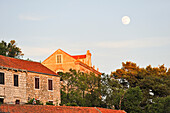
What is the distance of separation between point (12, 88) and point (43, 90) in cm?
514

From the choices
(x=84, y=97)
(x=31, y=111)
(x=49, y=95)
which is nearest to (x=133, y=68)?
(x=84, y=97)

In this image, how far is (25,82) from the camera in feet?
135

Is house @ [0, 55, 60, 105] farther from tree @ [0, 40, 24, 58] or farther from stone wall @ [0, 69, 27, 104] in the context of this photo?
tree @ [0, 40, 24, 58]

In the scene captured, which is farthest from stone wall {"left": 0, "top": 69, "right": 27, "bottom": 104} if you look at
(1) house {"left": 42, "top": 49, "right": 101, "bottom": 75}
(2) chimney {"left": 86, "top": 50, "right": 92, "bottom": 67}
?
(2) chimney {"left": 86, "top": 50, "right": 92, "bottom": 67}

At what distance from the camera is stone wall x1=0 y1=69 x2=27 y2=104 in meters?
38.3

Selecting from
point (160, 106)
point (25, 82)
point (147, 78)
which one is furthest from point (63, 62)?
point (25, 82)

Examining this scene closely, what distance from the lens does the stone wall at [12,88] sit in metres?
38.3

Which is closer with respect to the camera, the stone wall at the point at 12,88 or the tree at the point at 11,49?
the stone wall at the point at 12,88

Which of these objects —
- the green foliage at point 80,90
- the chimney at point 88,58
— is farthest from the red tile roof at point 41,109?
the chimney at point 88,58

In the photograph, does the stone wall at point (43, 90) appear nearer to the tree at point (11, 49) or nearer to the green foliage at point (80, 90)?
the green foliage at point (80, 90)

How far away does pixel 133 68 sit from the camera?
6228cm

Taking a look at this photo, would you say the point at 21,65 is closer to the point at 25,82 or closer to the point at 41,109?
the point at 25,82

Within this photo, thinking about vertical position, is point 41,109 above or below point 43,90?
below

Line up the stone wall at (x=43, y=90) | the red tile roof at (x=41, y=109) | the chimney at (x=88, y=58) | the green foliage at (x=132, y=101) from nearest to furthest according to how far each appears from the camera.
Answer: the red tile roof at (x=41, y=109)
the stone wall at (x=43, y=90)
the green foliage at (x=132, y=101)
the chimney at (x=88, y=58)
